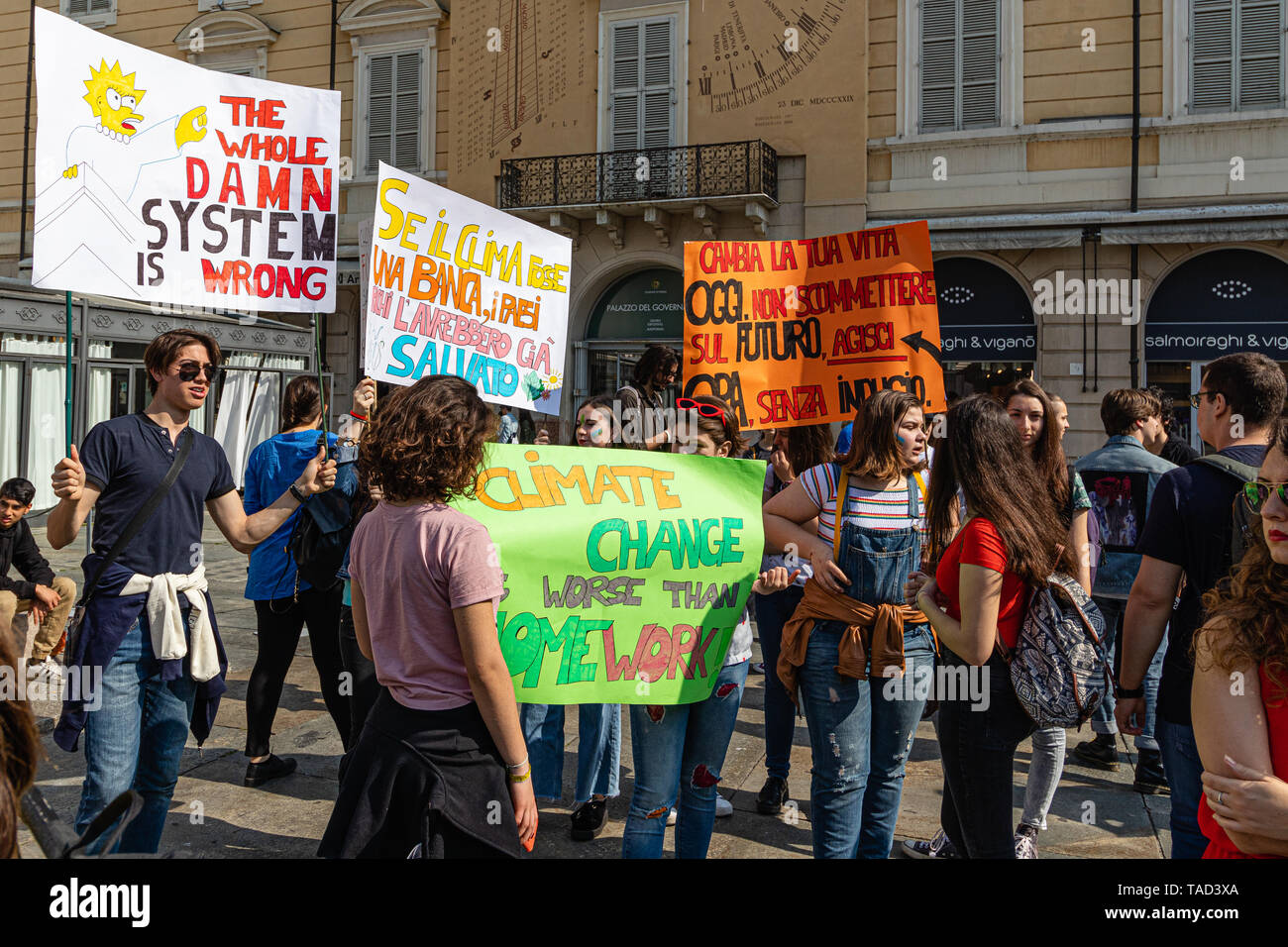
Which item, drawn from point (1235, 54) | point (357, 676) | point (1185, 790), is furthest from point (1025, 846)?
point (1235, 54)

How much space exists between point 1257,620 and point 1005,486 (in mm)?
1132

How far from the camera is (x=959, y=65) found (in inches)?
582

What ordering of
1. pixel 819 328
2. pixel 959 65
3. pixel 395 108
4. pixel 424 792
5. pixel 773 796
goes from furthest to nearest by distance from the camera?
1. pixel 395 108
2. pixel 959 65
3. pixel 819 328
4. pixel 773 796
5. pixel 424 792

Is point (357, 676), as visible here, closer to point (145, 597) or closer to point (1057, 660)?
point (145, 597)

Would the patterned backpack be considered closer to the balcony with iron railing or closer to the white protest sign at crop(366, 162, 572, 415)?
the white protest sign at crop(366, 162, 572, 415)

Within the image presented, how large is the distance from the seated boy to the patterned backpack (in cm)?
528

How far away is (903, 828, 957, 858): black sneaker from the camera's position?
12.8 ft

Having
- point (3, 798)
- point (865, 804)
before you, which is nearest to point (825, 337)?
point (865, 804)

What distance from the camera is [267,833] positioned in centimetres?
404

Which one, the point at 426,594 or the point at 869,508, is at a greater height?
the point at 869,508

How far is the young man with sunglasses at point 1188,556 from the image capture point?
2.92 meters

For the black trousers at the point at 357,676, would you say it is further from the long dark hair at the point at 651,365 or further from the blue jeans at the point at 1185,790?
the blue jeans at the point at 1185,790

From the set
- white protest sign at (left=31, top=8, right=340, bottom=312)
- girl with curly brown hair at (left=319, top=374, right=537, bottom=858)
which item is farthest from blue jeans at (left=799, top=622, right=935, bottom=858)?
white protest sign at (left=31, top=8, right=340, bottom=312)

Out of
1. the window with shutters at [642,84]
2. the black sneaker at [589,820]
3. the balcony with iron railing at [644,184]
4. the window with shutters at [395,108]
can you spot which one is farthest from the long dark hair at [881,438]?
the window with shutters at [395,108]
